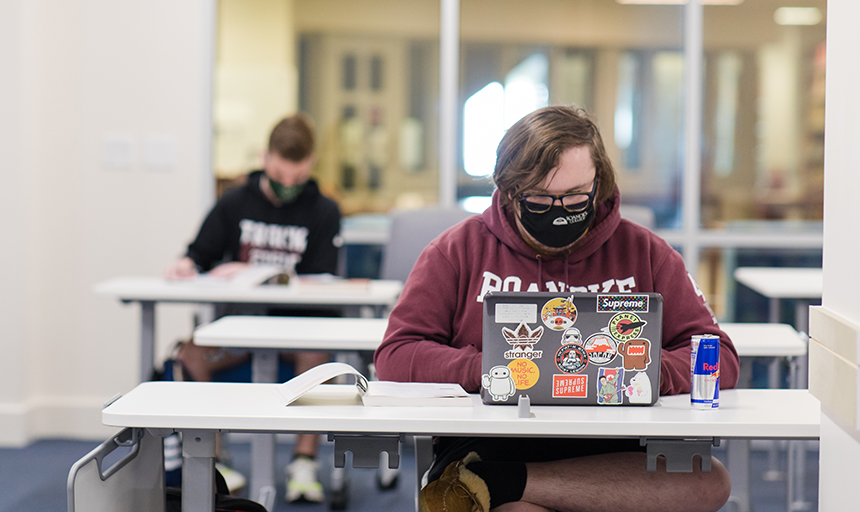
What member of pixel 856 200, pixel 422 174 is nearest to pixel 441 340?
pixel 856 200

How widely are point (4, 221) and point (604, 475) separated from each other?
301 centimetres

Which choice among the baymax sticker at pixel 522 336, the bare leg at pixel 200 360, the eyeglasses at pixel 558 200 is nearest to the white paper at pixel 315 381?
the baymax sticker at pixel 522 336

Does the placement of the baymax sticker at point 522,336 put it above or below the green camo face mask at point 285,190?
below

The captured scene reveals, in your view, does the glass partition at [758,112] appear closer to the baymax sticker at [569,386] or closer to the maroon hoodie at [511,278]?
the maroon hoodie at [511,278]

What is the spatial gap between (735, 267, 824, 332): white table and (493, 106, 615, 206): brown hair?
1.28 m

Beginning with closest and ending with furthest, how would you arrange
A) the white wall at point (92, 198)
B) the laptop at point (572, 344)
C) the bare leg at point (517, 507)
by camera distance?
the laptop at point (572, 344), the bare leg at point (517, 507), the white wall at point (92, 198)

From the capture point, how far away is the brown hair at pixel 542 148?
1552 mm

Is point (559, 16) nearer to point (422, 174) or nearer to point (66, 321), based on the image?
point (422, 174)

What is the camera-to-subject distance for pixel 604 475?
56.1 inches

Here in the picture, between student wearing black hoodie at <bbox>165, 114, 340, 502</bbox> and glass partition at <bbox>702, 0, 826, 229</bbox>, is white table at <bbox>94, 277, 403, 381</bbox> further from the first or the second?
glass partition at <bbox>702, 0, 826, 229</bbox>

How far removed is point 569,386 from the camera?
1298 millimetres

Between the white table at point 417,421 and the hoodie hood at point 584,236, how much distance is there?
394 millimetres

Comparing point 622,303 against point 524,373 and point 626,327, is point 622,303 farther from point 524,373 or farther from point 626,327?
point 524,373

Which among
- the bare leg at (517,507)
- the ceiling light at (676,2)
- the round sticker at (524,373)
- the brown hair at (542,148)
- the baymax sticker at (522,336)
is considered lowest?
the bare leg at (517,507)
